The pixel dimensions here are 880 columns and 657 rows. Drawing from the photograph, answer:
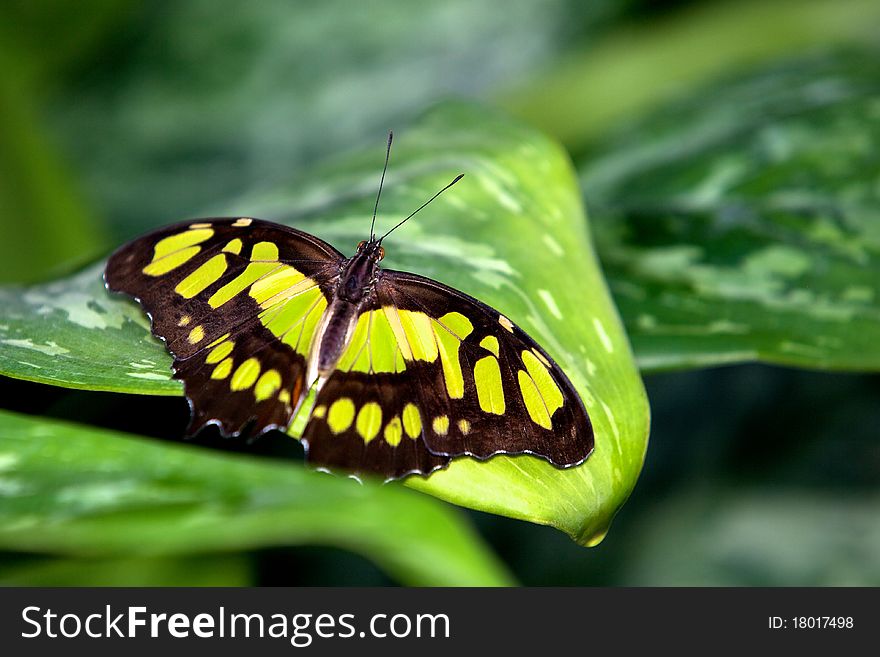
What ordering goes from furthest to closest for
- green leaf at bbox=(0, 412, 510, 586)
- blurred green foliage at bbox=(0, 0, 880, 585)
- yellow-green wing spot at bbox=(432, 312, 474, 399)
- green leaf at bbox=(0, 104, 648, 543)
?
blurred green foliage at bbox=(0, 0, 880, 585)
yellow-green wing spot at bbox=(432, 312, 474, 399)
green leaf at bbox=(0, 104, 648, 543)
green leaf at bbox=(0, 412, 510, 586)

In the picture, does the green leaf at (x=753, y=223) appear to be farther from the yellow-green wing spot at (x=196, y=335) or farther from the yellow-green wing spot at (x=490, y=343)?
the yellow-green wing spot at (x=196, y=335)

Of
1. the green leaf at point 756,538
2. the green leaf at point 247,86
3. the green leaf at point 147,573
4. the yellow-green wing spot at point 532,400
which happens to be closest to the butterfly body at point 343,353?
the yellow-green wing spot at point 532,400

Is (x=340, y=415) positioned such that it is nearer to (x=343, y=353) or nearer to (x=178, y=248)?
(x=343, y=353)

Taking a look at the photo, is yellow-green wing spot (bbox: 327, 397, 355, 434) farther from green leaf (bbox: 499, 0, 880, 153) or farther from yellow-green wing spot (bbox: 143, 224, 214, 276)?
green leaf (bbox: 499, 0, 880, 153)

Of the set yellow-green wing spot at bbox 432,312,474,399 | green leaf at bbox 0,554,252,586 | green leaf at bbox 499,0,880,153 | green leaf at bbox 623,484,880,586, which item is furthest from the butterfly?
green leaf at bbox 499,0,880,153

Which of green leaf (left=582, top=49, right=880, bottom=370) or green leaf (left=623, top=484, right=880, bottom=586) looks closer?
green leaf (left=582, top=49, right=880, bottom=370)

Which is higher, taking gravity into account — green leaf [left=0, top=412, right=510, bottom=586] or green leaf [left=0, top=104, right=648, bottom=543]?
green leaf [left=0, top=104, right=648, bottom=543]

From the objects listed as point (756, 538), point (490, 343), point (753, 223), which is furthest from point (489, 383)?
point (756, 538)
